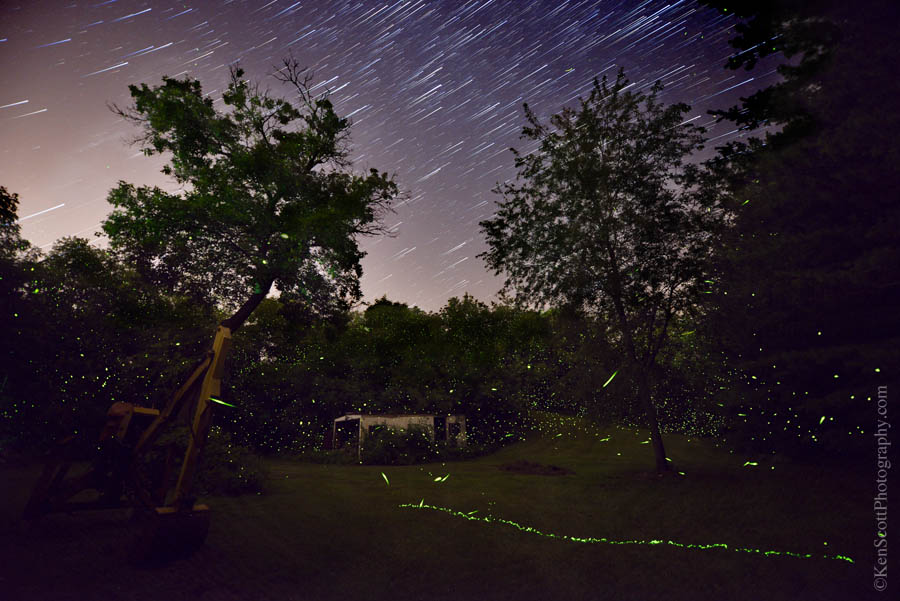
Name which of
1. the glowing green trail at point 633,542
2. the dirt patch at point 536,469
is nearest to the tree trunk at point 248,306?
the glowing green trail at point 633,542

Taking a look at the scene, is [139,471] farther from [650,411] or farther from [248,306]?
[650,411]

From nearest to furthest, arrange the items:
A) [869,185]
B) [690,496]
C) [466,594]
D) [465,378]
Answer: [466,594] < [869,185] < [690,496] < [465,378]

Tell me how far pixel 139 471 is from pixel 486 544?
607cm

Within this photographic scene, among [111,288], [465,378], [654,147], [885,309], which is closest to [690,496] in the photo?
[885,309]

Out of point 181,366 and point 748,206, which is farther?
point 181,366

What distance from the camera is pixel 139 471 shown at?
7250 mm

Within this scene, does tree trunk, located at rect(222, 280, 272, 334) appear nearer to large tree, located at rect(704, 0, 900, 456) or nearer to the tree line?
the tree line

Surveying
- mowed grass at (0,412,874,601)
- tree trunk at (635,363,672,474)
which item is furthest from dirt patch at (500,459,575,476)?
tree trunk at (635,363,672,474)

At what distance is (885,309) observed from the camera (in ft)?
35.2

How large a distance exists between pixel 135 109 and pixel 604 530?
1976 cm

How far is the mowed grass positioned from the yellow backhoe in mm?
417

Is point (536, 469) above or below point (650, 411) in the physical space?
below

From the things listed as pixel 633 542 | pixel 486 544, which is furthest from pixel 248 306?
Answer: pixel 633 542

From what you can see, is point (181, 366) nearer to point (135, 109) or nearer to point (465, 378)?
point (135, 109)
